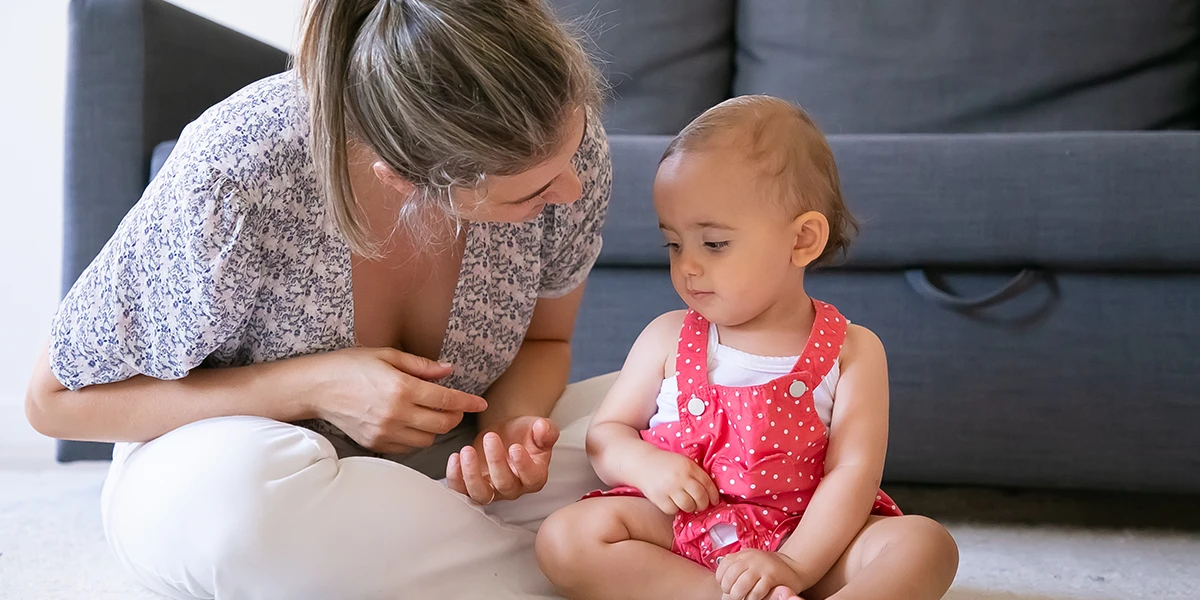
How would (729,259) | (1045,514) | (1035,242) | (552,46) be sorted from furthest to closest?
(1045,514), (1035,242), (729,259), (552,46)

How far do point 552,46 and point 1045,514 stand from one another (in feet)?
3.09

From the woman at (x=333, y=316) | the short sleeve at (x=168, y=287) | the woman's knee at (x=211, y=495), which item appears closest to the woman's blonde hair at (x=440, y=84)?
the woman at (x=333, y=316)

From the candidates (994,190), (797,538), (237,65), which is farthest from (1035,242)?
(237,65)

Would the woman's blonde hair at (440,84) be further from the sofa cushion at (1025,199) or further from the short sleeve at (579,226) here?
the sofa cushion at (1025,199)

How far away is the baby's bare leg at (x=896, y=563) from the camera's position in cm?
74

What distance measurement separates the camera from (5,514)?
1286mm

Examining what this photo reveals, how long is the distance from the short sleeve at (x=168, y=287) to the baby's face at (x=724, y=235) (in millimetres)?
347

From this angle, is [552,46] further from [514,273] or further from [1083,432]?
[1083,432]

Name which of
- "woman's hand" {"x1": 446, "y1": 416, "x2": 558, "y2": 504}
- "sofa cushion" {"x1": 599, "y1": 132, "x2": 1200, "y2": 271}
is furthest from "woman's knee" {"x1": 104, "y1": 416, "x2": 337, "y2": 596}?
"sofa cushion" {"x1": 599, "y1": 132, "x2": 1200, "y2": 271}

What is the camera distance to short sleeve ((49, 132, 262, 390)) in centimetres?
79

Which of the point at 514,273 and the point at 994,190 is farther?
the point at 994,190

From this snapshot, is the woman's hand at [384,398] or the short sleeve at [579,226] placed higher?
the short sleeve at [579,226]

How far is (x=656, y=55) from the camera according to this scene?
174 cm

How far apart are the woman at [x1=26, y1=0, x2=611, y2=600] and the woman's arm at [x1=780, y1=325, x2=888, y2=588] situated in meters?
0.23
